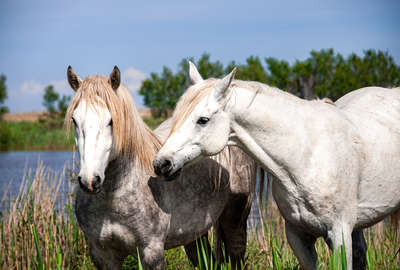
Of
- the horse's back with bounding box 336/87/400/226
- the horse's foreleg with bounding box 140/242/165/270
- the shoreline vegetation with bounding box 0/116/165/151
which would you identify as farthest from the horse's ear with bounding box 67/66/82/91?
the shoreline vegetation with bounding box 0/116/165/151

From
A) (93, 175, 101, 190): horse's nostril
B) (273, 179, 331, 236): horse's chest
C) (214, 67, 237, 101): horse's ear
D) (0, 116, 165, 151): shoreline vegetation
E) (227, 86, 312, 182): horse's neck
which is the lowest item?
(0, 116, 165, 151): shoreline vegetation

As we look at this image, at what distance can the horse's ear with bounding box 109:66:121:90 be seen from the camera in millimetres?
2768

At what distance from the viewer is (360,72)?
109 feet

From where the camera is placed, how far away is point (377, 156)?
2.90 m

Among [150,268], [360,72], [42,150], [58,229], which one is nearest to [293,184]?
[150,268]

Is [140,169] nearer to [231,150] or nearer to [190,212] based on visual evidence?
[190,212]

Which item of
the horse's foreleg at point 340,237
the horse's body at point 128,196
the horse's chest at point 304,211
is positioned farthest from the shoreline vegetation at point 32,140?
the horse's foreleg at point 340,237

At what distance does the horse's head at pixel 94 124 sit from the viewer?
2.38 m

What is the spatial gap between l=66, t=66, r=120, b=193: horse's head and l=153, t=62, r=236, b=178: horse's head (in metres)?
0.36

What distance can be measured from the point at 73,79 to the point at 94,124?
0.57m

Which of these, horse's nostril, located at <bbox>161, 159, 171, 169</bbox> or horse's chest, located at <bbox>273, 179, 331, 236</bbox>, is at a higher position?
horse's nostril, located at <bbox>161, 159, 171, 169</bbox>

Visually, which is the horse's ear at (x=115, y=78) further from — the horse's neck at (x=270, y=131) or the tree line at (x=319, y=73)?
the tree line at (x=319, y=73)

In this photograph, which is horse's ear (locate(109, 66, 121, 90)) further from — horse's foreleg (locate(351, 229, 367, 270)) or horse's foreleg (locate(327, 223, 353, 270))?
horse's foreleg (locate(351, 229, 367, 270))

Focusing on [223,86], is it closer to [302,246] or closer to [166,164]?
[166,164]
